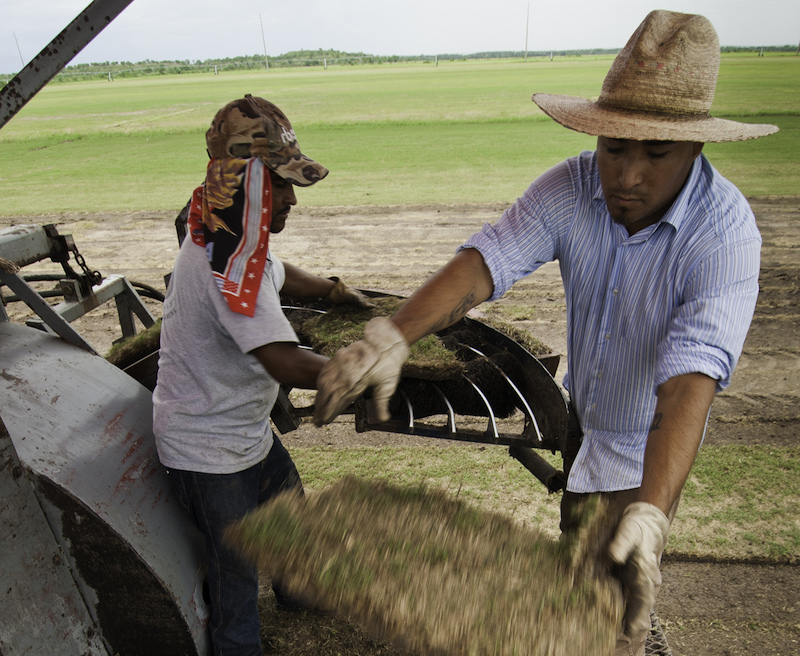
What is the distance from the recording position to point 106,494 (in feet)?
6.28

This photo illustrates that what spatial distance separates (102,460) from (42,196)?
1351cm

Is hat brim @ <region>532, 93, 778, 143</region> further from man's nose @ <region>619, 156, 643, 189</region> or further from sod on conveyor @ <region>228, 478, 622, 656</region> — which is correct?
sod on conveyor @ <region>228, 478, 622, 656</region>

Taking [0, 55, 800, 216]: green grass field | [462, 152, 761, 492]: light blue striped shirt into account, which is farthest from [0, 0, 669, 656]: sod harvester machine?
[0, 55, 800, 216]: green grass field

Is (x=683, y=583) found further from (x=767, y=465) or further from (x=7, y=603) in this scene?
(x=7, y=603)

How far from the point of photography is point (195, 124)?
26.0 metres

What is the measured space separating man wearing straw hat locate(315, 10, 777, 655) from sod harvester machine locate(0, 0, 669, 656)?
16.0 inches

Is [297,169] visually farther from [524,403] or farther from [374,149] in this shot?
[374,149]

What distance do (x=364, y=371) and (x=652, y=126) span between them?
1.01 m

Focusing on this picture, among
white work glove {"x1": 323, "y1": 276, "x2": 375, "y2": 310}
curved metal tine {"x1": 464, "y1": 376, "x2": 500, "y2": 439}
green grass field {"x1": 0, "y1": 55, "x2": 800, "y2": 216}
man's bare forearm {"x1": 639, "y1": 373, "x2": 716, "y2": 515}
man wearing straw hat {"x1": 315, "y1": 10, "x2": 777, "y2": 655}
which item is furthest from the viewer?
green grass field {"x1": 0, "y1": 55, "x2": 800, "y2": 216}

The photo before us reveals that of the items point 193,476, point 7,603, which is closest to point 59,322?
point 193,476

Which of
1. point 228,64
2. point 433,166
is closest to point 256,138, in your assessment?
point 433,166

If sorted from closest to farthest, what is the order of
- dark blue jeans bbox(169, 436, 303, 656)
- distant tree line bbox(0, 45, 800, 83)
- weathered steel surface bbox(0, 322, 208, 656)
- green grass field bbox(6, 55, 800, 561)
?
weathered steel surface bbox(0, 322, 208, 656) → dark blue jeans bbox(169, 436, 303, 656) → green grass field bbox(6, 55, 800, 561) → distant tree line bbox(0, 45, 800, 83)

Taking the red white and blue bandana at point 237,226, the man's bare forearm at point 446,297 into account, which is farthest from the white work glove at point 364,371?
the red white and blue bandana at point 237,226

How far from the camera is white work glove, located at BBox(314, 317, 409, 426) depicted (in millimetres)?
1646
